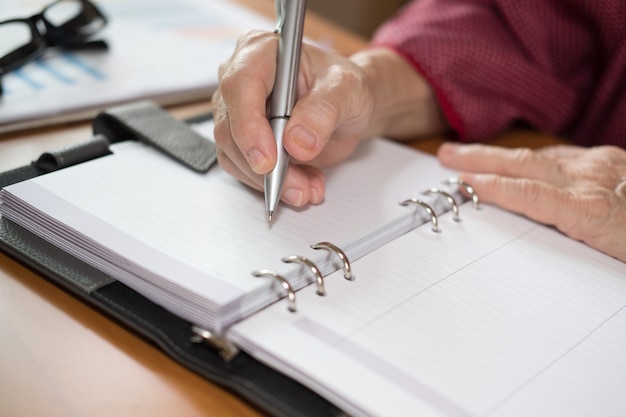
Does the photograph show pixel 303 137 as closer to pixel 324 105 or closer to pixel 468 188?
pixel 324 105

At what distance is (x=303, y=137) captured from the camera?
0.65m

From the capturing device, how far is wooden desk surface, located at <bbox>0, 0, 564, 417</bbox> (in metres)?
0.49

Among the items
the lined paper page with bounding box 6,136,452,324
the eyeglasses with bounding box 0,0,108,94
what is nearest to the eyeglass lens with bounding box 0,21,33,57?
the eyeglasses with bounding box 0,0,108,94

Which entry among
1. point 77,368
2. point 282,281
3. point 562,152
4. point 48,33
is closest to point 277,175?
point 282,281

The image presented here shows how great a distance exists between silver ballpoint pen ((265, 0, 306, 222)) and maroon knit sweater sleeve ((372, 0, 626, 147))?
12.6 inches

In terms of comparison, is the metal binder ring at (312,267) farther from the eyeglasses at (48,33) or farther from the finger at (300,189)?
the eyeglasses at (48,33)

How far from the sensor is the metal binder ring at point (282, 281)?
1.79ft

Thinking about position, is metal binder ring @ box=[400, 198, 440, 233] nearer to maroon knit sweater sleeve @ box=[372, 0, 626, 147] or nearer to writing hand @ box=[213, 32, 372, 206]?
writing hand @ box=[213, 32, 372, 206]

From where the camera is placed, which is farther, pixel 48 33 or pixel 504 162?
pixel 48 33

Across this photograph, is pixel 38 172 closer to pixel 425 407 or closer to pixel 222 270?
pixel 222 270

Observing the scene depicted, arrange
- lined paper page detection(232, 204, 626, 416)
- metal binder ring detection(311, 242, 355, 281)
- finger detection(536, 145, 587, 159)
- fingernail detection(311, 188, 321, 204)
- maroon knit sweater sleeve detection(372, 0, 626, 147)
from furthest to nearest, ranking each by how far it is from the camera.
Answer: maroon knit sweater sleeve detection(372, 0, 626, 147) < finger detection(536, 145, 587, 159) < fingernail detection(311, 188, 321, 204) < metal binder ring detection(311, 242, 355, 281) < lined paper page detection(232, 204, 626, 416)

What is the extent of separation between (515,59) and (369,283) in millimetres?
509

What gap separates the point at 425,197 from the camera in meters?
0.74

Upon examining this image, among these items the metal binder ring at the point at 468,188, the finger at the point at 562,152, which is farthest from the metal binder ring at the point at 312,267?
the finger at the point at 562,152
